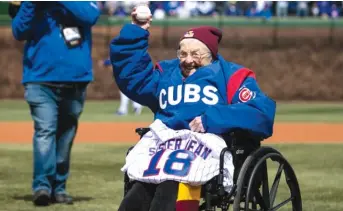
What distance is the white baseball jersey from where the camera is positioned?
5637 mm

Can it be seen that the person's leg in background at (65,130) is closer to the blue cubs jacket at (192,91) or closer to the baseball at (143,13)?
the blue cubs jacket at (192,91)

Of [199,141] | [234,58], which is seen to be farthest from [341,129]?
[234,58]

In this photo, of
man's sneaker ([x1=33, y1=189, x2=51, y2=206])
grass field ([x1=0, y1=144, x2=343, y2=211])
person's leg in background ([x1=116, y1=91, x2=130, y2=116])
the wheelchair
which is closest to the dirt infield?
grass field ([x1=0, y1=144, x2=343, y2=211])

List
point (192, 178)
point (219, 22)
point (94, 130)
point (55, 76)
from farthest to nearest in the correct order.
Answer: point (219, 22) → point (94, 130) → point (55, 76) → point (192, 178)

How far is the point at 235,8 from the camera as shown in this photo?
155ft

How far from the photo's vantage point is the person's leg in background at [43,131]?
8.30 metres

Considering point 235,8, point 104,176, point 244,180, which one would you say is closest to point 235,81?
point 244,180

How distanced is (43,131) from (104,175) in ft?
6.52

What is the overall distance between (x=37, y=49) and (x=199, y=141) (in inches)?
118

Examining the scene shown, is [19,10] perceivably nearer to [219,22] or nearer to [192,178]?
[192,178]

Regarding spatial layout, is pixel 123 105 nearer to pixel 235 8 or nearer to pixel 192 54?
pixel 192 54

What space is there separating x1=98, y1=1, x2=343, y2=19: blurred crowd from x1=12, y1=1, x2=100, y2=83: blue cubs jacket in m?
35.0

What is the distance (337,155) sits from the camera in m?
12.1

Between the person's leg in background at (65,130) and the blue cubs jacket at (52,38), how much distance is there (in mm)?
156
